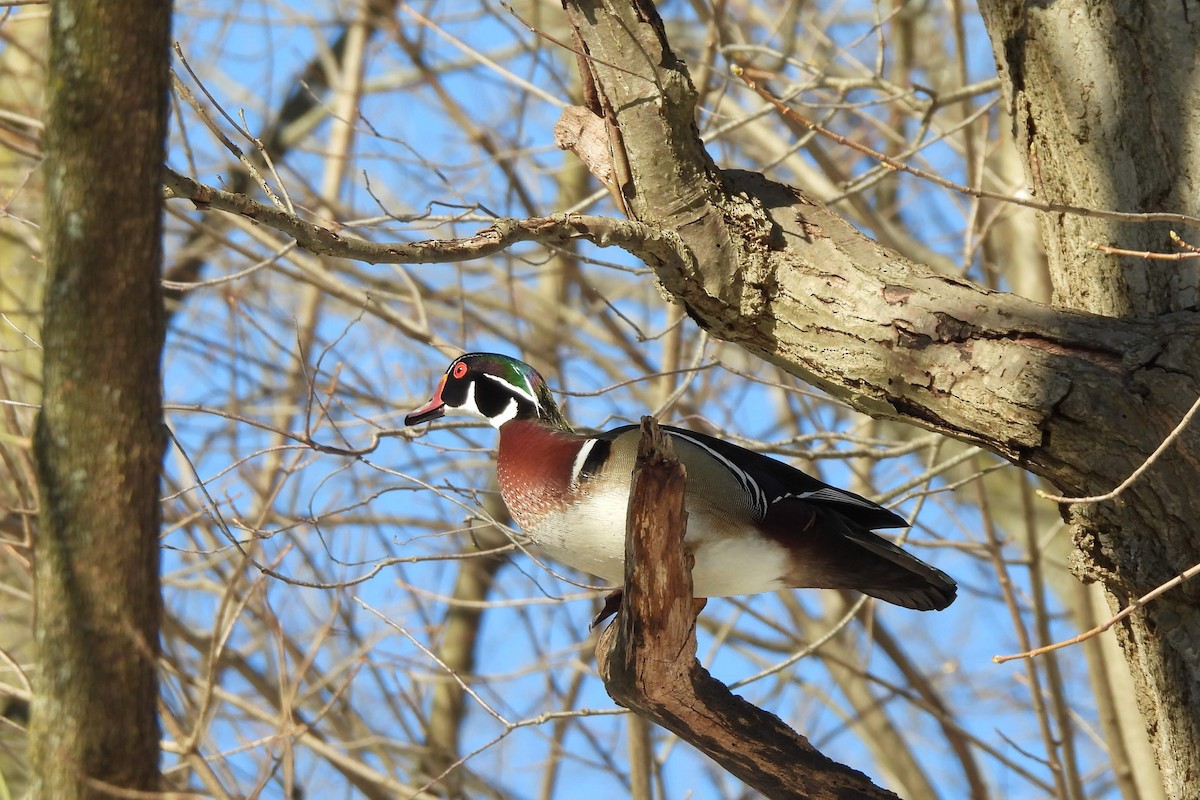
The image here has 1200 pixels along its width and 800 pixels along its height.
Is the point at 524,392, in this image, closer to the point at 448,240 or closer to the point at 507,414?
the point at 507,414

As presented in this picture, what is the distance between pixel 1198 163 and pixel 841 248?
810mm

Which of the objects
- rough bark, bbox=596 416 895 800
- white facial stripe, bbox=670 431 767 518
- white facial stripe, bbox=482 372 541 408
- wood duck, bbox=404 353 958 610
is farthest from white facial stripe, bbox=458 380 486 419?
rough bark, bbox=596 416 895 800

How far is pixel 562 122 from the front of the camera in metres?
3.18

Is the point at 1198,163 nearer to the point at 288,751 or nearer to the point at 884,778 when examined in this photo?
the point at 288,751

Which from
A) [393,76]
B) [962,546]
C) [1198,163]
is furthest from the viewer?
[393,76]

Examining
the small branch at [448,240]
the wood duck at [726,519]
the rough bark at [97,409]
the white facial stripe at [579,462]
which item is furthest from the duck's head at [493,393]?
the rough bark at [97,409]

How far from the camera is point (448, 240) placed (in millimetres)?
2400

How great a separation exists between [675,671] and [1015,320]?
101cm

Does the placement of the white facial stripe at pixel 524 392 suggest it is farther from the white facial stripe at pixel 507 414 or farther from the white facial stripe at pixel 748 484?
the white facial stripe at pixel 748 484

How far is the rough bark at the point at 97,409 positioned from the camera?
1.62 metres

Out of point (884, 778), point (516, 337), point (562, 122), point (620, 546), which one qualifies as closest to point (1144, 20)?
point (562, 122)

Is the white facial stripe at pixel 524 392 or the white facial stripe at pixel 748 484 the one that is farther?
the white facial stripe at pixel 524 392

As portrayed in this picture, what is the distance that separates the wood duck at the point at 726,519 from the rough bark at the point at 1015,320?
27 cm

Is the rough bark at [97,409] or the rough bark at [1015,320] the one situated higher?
the rough bark at [1015,320]
